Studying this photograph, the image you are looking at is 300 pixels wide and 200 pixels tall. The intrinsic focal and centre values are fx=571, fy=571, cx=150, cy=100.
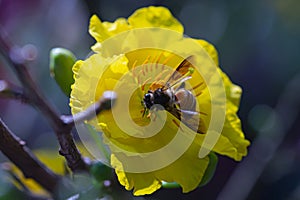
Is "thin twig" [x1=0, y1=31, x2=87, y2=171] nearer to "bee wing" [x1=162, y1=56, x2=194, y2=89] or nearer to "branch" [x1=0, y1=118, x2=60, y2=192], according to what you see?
"branch" [x1=0, y1=118, x2=60, y2=192]

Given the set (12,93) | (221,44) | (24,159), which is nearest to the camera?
(12,93)

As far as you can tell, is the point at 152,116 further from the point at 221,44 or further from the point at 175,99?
the point at 221,44

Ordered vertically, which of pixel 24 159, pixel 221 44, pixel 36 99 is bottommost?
pixel 221 44

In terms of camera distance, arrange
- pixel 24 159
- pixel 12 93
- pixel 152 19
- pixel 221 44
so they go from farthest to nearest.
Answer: pixel 221 44, pixel 152 19, pixel 24 159, pixel 12 93

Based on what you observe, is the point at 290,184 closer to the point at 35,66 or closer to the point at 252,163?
the point at 252,163

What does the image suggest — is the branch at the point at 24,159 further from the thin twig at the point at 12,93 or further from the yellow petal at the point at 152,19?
the yellow petal at the point at 152,19

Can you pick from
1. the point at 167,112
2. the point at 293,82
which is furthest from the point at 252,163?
the point at 167,112

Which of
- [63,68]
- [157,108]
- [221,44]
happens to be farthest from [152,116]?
[221,44]
